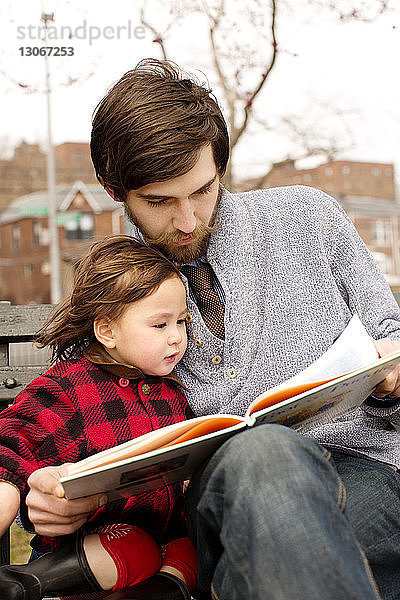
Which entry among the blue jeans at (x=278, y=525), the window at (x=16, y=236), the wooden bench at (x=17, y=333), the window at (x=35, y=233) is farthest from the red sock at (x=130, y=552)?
the window at (x=16, y=236)

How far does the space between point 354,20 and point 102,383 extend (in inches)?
126

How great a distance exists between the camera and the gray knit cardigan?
189 cm

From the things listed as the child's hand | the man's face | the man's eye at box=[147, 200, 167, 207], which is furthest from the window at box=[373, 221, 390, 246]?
the child's hand

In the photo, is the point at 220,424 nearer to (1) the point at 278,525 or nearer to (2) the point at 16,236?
(1) the point at 278,525

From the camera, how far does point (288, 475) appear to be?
115cm

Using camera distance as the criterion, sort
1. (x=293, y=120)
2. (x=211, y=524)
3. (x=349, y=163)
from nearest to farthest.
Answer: (x=211, y=524), (x=293, y=120), (x=349, y=163)

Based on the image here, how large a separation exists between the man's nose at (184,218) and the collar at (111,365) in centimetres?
38

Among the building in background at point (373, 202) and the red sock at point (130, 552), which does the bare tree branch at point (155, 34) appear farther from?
the building in background at point (373, 202)

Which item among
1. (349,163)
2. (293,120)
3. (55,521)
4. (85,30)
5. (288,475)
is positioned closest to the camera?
(288,475)

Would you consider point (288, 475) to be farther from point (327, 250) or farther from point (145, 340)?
point (327, 250)

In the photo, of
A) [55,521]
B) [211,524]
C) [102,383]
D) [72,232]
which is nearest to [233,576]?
[211,524]

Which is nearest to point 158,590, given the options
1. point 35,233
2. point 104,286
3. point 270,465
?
point 270,465

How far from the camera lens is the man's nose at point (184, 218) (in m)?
1.86

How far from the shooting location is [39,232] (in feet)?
120
